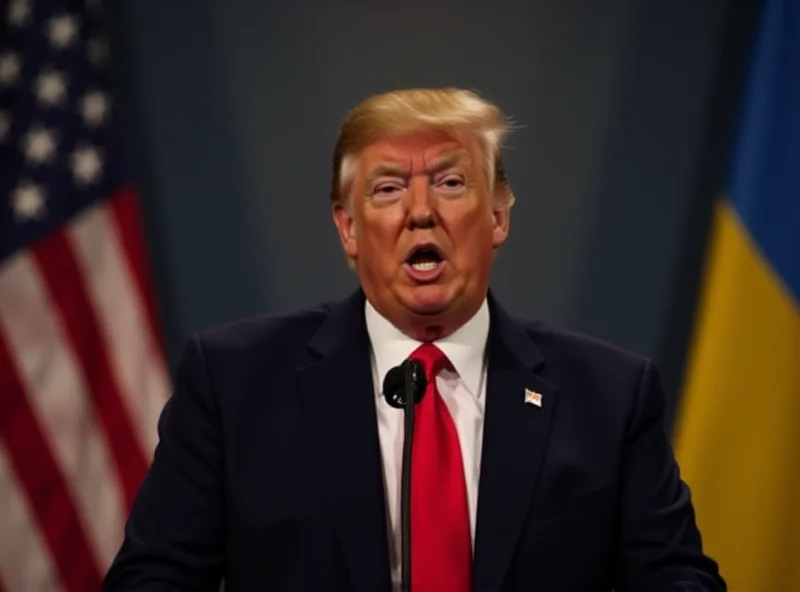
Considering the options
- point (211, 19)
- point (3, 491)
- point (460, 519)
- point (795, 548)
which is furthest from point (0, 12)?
point (795, 548)

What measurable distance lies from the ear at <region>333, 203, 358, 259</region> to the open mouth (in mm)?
132

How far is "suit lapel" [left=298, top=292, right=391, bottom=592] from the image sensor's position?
1.69 m

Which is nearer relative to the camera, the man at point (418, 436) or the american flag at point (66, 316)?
the man at point (418, 436)

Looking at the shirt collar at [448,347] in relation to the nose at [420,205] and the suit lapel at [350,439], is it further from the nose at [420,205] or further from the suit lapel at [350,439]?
the nose at [420,205]

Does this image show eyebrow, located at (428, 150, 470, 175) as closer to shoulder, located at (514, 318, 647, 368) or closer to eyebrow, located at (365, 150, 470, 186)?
eyebrow, located at (365, 150, 470, 186)

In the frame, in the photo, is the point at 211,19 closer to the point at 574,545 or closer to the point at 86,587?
the point at 86,587

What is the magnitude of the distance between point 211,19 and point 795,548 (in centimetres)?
186

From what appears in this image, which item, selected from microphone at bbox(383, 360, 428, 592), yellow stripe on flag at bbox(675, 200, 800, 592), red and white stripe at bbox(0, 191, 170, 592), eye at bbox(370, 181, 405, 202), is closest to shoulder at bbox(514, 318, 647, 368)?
eye at bbox(370, 181, 405, 202)

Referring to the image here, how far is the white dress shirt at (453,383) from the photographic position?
1.80m

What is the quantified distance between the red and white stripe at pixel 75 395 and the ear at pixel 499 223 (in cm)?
126

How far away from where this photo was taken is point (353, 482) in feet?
5.68

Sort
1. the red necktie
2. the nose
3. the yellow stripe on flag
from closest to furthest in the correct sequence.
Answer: the red necktie < the nose < the yellow stripe on flag

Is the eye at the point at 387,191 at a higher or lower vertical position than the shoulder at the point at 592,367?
higher

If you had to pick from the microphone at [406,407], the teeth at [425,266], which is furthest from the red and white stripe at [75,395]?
the microphone at [406,407]
